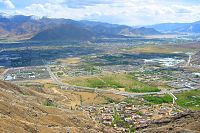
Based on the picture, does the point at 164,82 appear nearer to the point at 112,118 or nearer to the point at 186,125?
the point at 112,118

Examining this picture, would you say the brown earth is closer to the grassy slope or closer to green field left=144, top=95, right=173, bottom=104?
green field left=144, top=95, right=173, bottom=104

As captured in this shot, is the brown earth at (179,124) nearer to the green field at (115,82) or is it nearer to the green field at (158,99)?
the green field at (158,99)

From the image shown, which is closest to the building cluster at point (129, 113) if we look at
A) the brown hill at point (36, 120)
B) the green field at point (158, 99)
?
the brown hill at point (36, 120)

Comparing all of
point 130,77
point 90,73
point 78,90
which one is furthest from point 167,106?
point 90,73

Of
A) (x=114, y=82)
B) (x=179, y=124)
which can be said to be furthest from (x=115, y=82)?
(x=179, y=124)

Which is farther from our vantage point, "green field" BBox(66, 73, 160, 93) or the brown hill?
"green field" BBox(66, 73, 160, 93)

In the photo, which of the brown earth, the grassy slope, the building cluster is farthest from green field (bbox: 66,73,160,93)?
the brown earth
